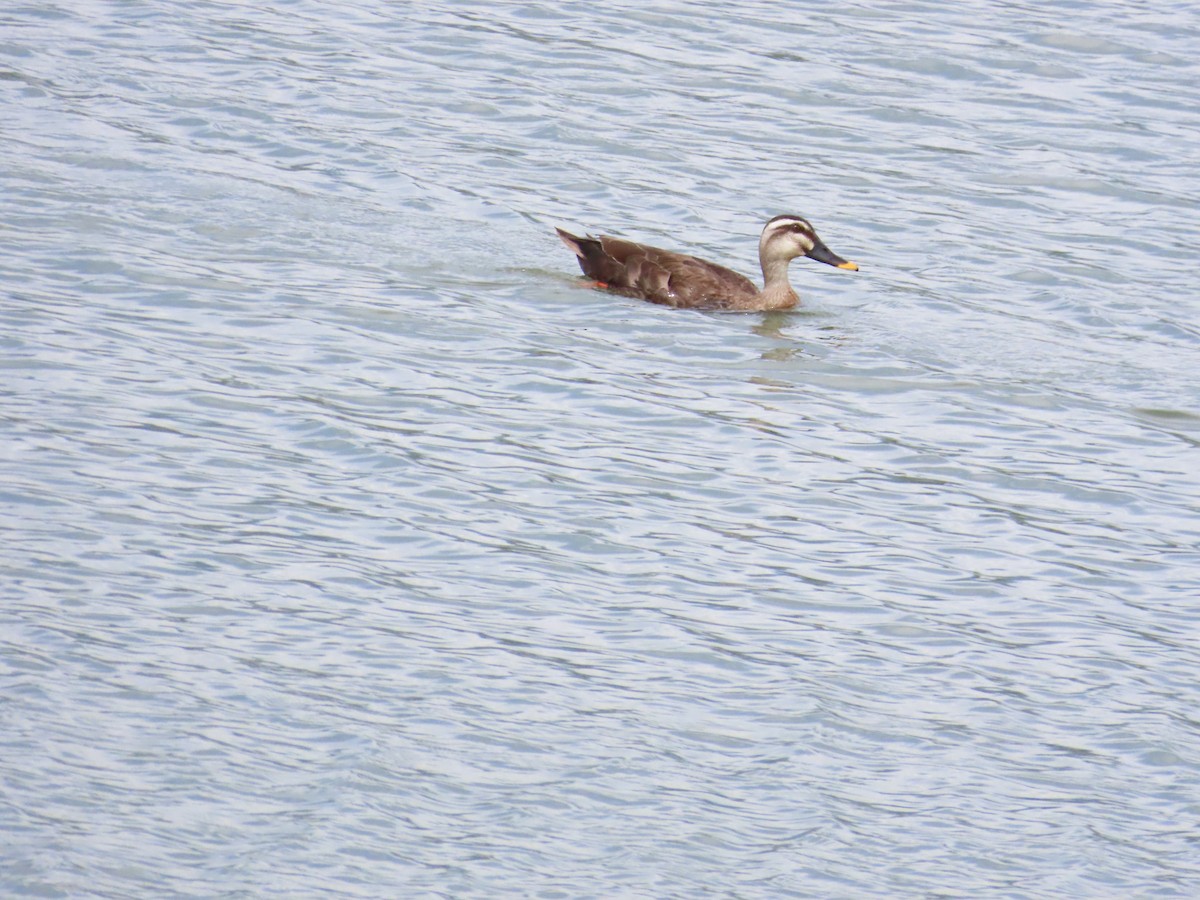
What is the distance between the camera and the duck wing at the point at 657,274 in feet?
48.9

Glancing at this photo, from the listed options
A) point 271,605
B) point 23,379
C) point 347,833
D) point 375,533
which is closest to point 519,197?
point 23,379

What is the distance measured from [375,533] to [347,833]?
9.58 feet

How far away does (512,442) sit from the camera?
11.9 meters

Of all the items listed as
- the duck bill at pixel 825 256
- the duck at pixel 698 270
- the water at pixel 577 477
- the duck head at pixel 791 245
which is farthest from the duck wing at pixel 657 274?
the duck bill at pixel 825 256

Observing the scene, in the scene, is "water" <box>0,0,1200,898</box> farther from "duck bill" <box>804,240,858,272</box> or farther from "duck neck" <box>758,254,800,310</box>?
"duck bill" <box>804,240,858,272</box>

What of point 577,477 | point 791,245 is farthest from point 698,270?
point 577,477

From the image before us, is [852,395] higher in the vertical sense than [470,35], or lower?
lower

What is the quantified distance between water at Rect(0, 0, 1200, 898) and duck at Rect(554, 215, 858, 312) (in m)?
0.19

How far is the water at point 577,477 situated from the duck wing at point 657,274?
0.59ft

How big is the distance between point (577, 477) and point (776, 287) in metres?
4.59

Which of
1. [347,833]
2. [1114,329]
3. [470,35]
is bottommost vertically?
[347,833]

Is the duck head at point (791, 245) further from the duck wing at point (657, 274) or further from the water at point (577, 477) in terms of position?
the water at point (577, 477)

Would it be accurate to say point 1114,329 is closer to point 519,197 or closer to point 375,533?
point 519,197

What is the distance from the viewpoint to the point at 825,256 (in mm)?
15242
